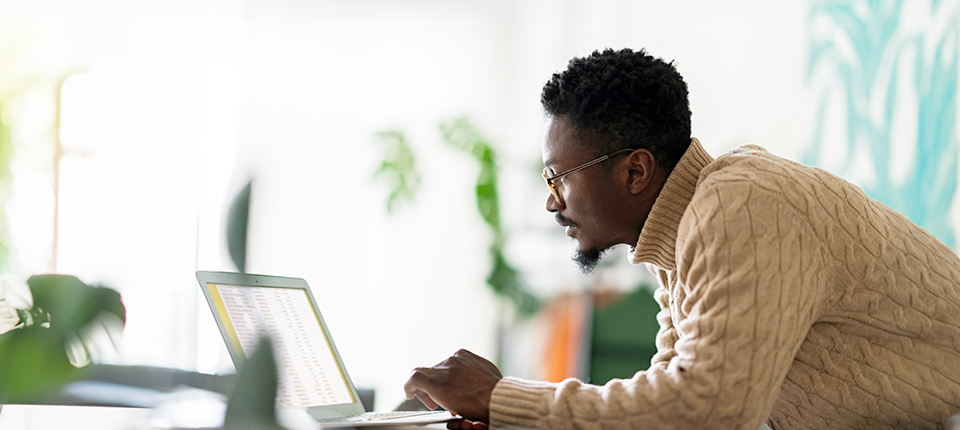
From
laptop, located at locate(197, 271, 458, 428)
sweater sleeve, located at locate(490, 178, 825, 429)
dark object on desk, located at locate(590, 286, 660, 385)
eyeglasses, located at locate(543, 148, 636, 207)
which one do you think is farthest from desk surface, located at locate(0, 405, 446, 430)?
dark object on desk, located at locate(590, 286, 660, 385)

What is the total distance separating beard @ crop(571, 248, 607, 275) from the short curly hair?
0.20 m

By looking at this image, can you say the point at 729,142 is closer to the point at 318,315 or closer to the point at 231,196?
the point at 318,315

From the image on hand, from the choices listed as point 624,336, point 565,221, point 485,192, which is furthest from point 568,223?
point 485,192

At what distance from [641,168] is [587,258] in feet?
0.73

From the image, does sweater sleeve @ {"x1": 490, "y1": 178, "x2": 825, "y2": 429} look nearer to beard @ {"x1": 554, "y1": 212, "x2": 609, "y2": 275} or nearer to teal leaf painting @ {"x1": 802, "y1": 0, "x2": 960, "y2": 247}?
beard @ {"x1": 554, "y1": 212, "x2": 609, "y2": 275}

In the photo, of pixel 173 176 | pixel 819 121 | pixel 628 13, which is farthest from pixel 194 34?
pixel 819 121

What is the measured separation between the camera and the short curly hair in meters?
1.20

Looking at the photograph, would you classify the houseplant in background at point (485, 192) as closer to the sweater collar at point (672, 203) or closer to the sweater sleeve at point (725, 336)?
the sweater collar at point (672, 203)

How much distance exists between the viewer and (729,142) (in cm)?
324

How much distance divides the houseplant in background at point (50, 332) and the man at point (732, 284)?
701 mm

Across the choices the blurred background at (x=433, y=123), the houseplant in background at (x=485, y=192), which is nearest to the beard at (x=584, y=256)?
the blurred background at (x=433, y=123)

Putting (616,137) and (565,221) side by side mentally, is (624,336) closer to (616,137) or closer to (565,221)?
(565,221)

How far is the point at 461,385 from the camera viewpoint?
3.18 ft

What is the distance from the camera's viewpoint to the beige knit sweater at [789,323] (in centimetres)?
88
